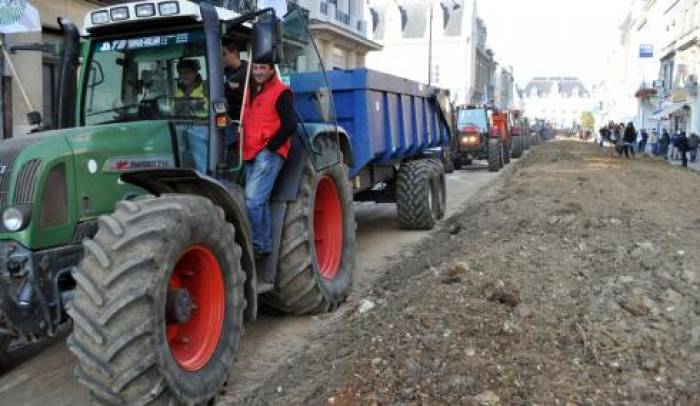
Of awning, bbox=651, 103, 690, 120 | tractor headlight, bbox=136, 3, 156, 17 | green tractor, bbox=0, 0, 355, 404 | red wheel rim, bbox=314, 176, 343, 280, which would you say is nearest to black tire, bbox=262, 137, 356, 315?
green tractor, bbox=0, 0, 355, 404

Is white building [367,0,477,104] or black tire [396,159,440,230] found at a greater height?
white building [367,0,477,104]

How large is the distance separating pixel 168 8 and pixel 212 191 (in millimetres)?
1231

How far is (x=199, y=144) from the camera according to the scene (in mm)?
4609

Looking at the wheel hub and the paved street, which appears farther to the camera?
the paved street

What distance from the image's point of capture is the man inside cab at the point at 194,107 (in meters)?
4.60

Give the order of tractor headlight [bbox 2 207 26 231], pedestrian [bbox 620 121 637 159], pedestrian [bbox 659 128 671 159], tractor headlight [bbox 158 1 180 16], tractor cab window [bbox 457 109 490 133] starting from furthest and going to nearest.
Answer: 1. pedestrian [bbox 659 128 671 159]
2. pedestrian [bbox 620 121 637 159]
3. tractor cab window [bbox 457 109 490 133]
4. tractor headlight [bbox 158 1 180 16]
5. tractor headlight [bbox 2 207 26 231]

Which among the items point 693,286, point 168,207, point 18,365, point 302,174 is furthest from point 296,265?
point 693,286

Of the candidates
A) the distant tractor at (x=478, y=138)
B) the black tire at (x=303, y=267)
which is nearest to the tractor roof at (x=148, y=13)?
the black tire at (x=303, y=267)

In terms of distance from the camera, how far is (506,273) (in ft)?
20.9

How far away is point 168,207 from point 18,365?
6.82 ft

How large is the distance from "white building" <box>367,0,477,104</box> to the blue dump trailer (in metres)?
58.5

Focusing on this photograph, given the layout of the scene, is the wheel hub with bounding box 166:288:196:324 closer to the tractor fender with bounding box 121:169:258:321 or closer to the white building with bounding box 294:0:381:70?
the tractor fender with bounding box 121:169:258:321

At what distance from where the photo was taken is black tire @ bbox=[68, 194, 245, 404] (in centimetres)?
326

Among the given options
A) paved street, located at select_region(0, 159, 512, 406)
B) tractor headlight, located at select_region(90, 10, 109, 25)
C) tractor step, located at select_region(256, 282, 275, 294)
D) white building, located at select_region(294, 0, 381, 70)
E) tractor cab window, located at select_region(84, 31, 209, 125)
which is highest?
white building, located at select_region(294, 0, 381, 70)
